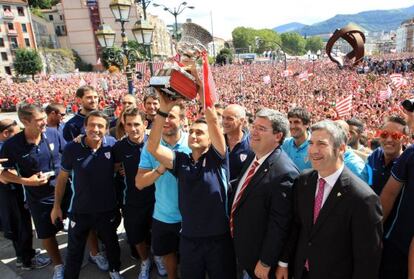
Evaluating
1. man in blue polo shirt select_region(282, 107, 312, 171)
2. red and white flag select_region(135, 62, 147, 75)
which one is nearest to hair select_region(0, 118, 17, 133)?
man in blue polo shirt select_region(282, 107, 312, 171)

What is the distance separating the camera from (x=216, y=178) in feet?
8.57

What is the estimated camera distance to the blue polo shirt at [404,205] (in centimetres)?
219

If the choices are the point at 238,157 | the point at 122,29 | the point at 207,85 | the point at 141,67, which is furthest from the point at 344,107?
the point at 141,67

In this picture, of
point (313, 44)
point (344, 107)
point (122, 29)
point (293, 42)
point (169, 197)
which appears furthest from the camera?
point (313, 44)

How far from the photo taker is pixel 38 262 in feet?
12.5

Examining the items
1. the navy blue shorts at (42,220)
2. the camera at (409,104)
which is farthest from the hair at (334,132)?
the navy blue shorts at (42,220)

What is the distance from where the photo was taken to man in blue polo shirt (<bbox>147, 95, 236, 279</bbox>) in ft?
8.45

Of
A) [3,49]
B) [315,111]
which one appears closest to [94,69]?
[3,49]

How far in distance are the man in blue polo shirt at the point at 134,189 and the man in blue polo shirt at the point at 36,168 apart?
858 millimetres

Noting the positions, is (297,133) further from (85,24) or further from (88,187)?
(85,24)

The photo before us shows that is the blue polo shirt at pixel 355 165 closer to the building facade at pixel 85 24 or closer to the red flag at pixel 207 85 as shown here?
the red flag at pixel 207 85

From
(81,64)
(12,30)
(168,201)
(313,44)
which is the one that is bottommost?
(168,201)

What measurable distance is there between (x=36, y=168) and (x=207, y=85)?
7.69 ft

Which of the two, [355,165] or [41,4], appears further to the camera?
[41,4]
